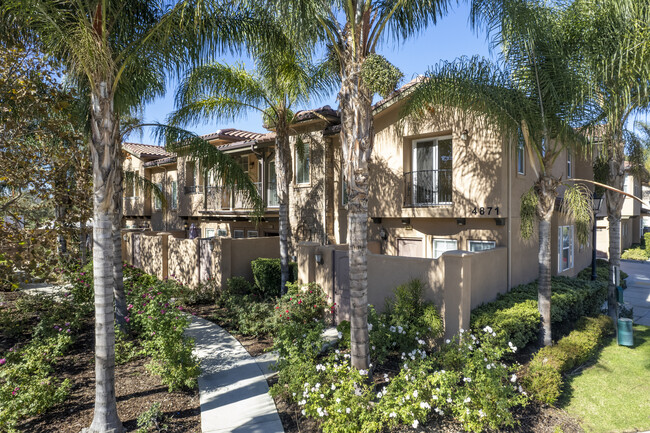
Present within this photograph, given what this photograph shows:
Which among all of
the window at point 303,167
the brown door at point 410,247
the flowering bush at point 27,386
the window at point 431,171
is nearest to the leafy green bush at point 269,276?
the brown door at point 410,247

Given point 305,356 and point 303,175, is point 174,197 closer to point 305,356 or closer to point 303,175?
point 303,175

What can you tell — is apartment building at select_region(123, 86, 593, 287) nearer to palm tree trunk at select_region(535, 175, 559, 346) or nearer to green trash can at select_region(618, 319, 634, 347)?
palm tree trunk at select_region(535, 175, 559, 346)

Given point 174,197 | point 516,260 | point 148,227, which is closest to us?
point 516,260

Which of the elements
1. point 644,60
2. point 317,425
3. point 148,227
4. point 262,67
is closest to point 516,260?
point 644,60

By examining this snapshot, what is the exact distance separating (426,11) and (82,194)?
30.9 feet

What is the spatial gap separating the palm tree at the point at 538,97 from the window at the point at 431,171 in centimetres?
295

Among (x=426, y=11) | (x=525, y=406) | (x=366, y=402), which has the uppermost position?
(x=426, y=11)

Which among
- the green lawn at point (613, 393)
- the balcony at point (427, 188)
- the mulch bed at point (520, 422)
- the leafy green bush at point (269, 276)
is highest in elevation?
the balcony at point (427, 188)

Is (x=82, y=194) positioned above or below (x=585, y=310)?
above

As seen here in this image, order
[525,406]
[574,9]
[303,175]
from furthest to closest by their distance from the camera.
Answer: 1. [303,175]
2. [574,9]
3. [525,406]

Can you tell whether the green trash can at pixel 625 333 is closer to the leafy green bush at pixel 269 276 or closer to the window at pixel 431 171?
the window at pixel 431 171

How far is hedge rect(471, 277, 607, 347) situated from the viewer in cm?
812

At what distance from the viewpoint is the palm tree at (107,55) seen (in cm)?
547

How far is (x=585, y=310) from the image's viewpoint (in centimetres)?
1152
